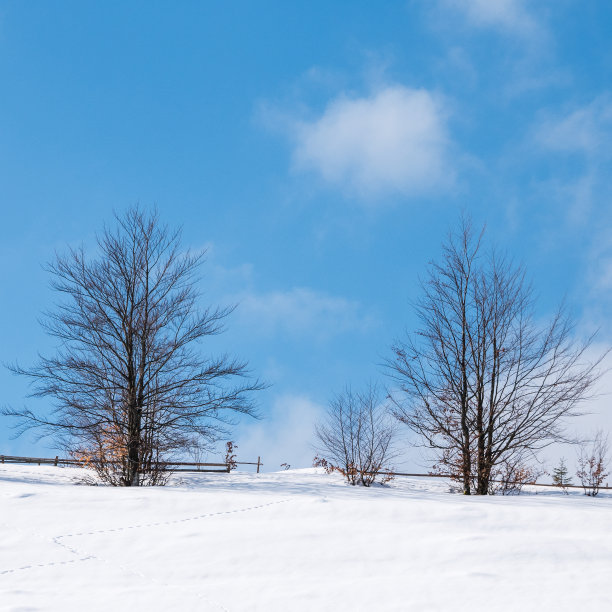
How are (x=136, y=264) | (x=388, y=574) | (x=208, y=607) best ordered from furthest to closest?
(x=136, y=264), (x=388, y=574), (x=208, y=607)

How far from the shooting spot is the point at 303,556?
5.40 m

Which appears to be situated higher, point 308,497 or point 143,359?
point 143,359

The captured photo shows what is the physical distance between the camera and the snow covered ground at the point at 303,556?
4.65m

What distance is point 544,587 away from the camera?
4684mm

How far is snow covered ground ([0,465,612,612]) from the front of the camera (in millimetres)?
4648

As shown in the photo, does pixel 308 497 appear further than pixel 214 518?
Yes

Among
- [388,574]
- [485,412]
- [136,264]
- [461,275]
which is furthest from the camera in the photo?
[136,264]

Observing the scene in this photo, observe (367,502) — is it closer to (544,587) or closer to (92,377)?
(544,587)

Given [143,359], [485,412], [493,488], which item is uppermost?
[143,359]

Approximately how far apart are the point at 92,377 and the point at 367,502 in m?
8.68

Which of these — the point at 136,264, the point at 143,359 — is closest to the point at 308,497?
the point at 143,359

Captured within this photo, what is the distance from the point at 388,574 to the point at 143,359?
9.50 metres

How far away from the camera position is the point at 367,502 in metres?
6.62

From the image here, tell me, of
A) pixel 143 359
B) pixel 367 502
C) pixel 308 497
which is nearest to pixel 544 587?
pixel 367 502
